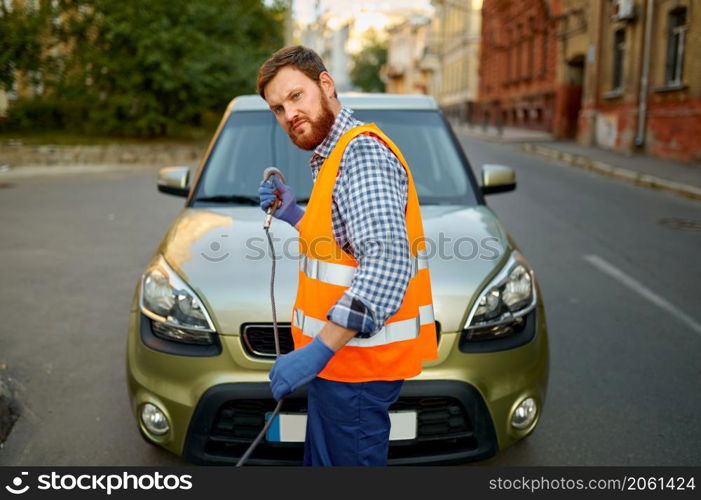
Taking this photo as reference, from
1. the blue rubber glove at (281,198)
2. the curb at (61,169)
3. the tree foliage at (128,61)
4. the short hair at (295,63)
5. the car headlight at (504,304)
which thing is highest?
the tree foliage at (128,61)

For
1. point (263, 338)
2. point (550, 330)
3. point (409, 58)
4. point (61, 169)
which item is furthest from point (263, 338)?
point (409, 58)

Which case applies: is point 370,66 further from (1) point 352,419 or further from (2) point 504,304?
(1) point 352,419

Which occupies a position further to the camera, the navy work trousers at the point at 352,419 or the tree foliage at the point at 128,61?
the tree foliage at the point at 128,61

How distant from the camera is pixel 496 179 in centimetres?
429

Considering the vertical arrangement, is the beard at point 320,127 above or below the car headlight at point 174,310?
above

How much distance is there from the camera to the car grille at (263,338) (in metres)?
2.72

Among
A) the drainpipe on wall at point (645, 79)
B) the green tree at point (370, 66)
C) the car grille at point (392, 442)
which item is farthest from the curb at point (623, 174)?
the green tree at point (370, 66)

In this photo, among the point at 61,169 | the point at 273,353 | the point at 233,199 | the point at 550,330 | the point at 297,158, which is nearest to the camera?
the point at 273,353

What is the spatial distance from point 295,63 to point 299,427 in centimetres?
138

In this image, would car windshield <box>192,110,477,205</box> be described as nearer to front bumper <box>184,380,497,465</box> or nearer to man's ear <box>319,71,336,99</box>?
front bumper <box>184,380,497,465</box>

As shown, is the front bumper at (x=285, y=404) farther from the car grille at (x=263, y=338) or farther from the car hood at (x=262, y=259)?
the car hood at (x=262, y=259)

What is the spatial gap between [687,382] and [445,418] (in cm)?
219

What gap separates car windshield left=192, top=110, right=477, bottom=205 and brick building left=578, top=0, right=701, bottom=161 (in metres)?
15.9

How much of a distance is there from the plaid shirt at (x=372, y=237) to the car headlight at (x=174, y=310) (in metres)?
1.19
